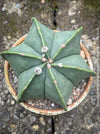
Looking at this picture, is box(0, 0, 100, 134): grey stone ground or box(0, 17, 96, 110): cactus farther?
box(0, 0, 100, 134): grey stone ground

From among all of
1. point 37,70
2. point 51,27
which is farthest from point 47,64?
point 51,27

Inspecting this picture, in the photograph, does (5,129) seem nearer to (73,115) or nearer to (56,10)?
(73,115)

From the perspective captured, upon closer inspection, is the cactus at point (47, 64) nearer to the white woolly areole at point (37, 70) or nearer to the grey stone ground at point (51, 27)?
the white woolly areole at point (37, 70)

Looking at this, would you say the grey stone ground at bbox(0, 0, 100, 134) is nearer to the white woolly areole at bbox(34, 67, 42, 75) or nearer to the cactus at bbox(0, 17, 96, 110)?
the cactus at bbox(0, 17, 96, 110)

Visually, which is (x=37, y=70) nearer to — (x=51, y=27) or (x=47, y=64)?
(x=47, y=64)

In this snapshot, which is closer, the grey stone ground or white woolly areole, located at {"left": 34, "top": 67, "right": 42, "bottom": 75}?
white woolly areole, located at {"left": 34, "top": 67, "right": 42, "bottom": 75}

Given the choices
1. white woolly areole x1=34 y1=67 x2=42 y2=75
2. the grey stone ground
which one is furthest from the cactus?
the grey stone ground
